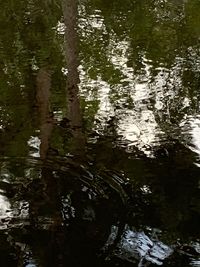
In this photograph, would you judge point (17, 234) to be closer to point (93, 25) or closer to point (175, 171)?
point (175, 171)

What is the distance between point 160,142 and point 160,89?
3.83 feet

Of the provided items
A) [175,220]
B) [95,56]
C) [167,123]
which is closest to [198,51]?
[95,56]

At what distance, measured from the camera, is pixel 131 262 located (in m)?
3.54

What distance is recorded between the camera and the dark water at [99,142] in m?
3.74

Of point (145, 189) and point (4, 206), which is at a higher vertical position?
point (145, 189)

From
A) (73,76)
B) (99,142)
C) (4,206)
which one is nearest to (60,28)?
(73,76)

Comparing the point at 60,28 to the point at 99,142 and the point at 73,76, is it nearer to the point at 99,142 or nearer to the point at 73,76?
the point at 73,76

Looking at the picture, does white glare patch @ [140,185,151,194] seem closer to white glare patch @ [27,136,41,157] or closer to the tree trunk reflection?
the tree trunk reflection

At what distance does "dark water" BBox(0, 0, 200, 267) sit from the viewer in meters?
3.74

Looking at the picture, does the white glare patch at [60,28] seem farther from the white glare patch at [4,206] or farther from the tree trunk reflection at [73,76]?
the white glare patch at [4,206]

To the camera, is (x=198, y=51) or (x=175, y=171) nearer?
(x=175, y=171)

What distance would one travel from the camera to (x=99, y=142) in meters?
5.00

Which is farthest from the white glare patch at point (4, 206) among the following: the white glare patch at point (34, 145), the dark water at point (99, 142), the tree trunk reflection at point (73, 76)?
the tree trunk reflection at point (73, 76)

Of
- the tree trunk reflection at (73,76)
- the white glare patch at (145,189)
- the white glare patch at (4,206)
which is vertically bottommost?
the white glare patch at (4,206)
